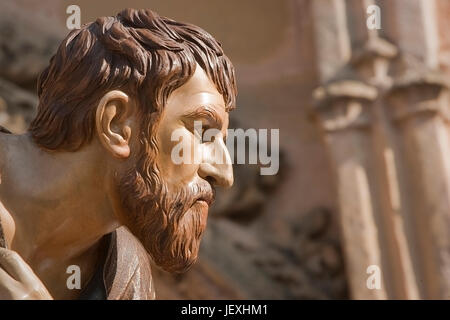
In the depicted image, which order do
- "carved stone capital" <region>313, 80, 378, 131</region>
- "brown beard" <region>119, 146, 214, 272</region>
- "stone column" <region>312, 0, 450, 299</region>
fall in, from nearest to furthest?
"brown beard" <region>119, 146, 214, 272</region> < "stone column" <region>312, 0, 450, 299</region> < "carved stone capital" <region>313, 80, 378, 131</region>

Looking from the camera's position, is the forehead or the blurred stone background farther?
the blurred stone background

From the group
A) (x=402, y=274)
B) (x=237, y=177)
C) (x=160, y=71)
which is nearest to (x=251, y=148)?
(x=237, y=177)

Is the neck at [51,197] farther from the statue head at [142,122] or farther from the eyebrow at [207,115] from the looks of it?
the eyebrow at [207,115]

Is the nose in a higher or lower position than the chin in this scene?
higher

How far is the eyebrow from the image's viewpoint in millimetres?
1630

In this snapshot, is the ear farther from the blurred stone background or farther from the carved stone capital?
the carved stone capital

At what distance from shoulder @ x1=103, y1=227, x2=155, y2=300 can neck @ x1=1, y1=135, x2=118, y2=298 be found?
0.08 meters

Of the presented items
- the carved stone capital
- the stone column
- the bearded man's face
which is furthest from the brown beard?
the carved stone capital

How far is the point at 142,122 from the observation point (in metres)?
1.61

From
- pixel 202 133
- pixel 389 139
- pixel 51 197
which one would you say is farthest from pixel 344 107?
pixel 51 197

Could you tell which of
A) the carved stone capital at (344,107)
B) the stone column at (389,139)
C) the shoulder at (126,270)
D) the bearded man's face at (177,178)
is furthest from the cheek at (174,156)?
the carved stone capital at (344,107)

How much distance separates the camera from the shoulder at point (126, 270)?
1.64 m

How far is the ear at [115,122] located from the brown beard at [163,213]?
40 mm

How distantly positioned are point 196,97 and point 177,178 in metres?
0.14
